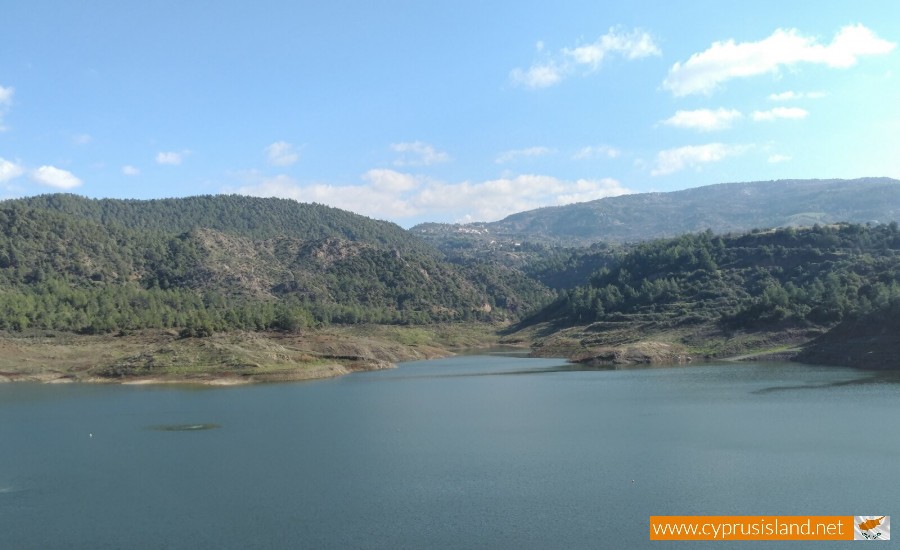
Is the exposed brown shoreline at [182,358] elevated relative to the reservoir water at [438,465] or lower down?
elevated

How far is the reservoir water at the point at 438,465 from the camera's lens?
3059cm

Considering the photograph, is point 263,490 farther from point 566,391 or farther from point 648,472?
point 566,391

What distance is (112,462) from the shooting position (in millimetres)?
43969

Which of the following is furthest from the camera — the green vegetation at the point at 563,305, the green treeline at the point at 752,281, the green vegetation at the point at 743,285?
the green treeline at the point at 752,281

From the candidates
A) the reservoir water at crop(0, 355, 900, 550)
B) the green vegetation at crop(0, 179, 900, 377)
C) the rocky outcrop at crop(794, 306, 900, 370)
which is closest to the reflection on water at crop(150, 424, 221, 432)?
the reservoir water at crop(0, 355, 900, 550)

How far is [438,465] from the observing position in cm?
4109

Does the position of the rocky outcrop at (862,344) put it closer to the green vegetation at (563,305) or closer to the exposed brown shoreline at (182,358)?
the green vegetation at (563,305)

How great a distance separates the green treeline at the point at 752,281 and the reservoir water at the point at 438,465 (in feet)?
137

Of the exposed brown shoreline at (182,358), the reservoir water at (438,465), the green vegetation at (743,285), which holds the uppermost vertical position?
the green vegetation at (743,285)

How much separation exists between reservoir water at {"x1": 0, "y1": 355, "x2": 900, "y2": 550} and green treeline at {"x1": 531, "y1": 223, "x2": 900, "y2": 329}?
41655 millimetres

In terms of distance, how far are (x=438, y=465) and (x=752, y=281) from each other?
4803 inches

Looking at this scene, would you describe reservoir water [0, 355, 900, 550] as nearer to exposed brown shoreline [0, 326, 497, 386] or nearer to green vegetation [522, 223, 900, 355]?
exposed brown shoreline [0, 326, 497, 386]

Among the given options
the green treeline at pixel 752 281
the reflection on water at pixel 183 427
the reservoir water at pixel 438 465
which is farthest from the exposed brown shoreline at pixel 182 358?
the green treeline at pixel 752 281

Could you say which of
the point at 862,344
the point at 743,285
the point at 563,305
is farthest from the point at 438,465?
the point at 563,305
